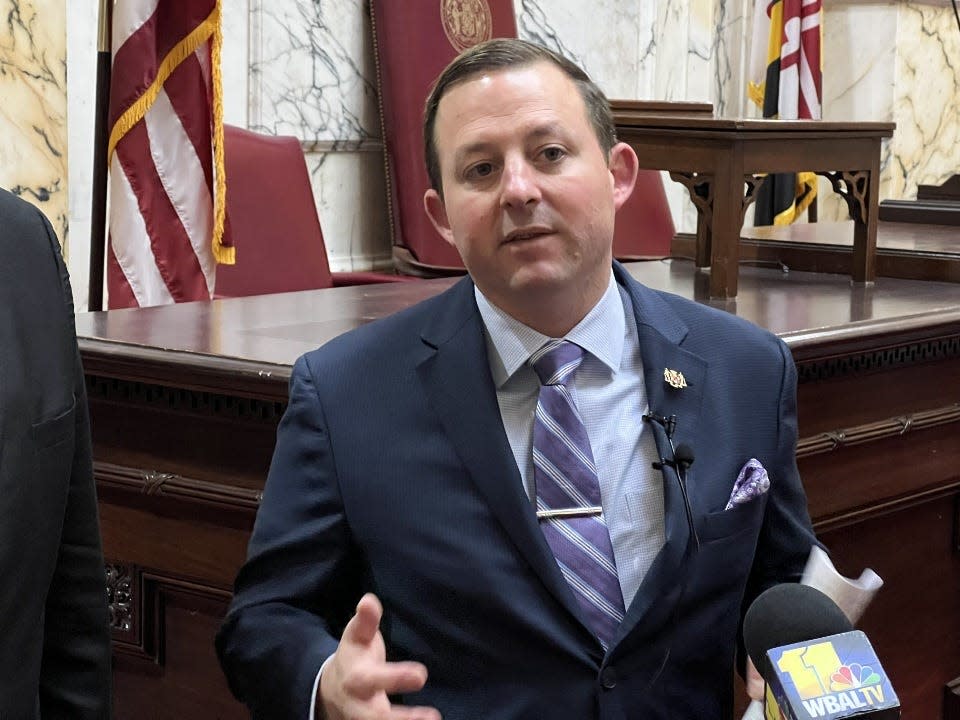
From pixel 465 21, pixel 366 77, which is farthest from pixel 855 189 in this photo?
pixel 366 77

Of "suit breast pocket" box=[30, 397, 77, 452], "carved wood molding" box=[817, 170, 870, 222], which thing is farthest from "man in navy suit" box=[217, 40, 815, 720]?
"carved wood molding" box=[817, 170, 870, 222]

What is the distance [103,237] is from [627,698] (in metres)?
2.92

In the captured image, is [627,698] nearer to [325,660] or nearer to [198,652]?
[325,660]

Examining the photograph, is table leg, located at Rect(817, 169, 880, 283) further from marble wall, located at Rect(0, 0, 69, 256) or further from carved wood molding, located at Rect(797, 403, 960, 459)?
marble wall, located at Rect(0, 0, 69, 256)

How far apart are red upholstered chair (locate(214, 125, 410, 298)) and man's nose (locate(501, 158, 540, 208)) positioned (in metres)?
3.20

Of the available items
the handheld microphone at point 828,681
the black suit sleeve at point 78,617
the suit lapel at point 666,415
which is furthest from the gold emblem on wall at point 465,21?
the handheld microphone at point 828,681

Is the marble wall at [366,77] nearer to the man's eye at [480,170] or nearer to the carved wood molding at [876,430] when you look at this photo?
the carved wood molding at [876,430]

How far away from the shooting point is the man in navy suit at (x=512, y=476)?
5.90 ft

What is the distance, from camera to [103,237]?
14.1ft

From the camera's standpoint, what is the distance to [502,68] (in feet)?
6.40

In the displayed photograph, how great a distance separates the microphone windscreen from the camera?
56.4 inches

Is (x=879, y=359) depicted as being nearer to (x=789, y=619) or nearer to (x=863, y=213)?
(x=863, y=213)

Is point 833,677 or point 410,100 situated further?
point 410,100

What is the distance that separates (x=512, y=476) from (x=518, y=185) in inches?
14.6
